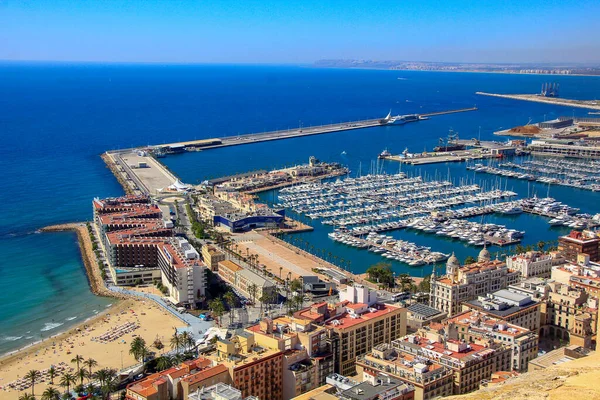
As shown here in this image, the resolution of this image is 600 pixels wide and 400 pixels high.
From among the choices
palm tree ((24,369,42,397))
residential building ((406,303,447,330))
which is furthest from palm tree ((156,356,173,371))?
residential building ((406,303,447,330))

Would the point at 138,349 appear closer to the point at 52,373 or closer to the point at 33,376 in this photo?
the point at 52,373

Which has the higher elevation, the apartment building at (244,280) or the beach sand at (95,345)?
the apartment building at (244,280)

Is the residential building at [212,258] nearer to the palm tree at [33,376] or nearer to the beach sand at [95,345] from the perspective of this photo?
the beach sand at [95,345]

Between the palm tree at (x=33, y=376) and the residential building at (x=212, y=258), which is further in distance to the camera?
the residential building at (x=212, y=258)

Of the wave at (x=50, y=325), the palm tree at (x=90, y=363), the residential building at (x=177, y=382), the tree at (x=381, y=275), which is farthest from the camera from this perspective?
the tree at (x=381, y=275)

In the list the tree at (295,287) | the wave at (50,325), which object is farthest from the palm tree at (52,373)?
the tree at (295,287)

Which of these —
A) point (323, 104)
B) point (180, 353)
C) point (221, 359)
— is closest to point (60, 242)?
point (180, 353)

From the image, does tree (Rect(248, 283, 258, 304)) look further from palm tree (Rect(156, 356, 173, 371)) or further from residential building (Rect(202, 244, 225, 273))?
palm tree (Rect(156, 356, 173, 371))
